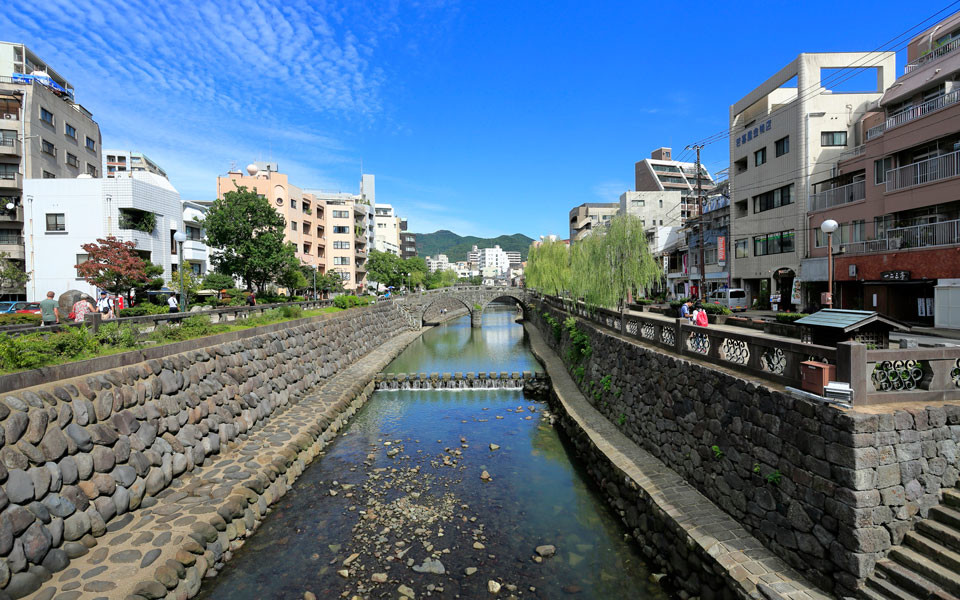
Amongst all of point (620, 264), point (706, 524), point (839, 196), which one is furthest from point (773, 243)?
point (706, 524)

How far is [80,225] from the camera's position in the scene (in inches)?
1148

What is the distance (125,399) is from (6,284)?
27.8m

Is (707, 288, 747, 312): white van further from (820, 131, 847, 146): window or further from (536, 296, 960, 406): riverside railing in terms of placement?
(536, 296, 960, 406): riverside railing

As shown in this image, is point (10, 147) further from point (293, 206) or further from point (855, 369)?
point (855, 369)

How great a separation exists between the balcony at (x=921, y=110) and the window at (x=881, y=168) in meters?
1.46

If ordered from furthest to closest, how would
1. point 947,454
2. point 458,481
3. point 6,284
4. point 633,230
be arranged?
point 6,284 → point 633,230 → point 458,481 → point 947,454

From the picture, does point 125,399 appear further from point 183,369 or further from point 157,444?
point 183,369

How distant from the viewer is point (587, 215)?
8712 centimetres

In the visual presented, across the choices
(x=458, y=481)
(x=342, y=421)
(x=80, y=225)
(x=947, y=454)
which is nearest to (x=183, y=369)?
(x=342, y=421)

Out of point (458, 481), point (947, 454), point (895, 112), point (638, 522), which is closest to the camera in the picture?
point (947, 454)

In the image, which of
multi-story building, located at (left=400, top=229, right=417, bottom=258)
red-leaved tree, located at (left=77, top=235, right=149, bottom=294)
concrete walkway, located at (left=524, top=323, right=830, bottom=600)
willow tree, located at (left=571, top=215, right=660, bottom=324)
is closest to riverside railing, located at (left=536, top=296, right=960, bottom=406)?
concrete walkway, located at (left=524, top=323, right=830, bottom=600)

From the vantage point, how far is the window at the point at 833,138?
27.3 meters

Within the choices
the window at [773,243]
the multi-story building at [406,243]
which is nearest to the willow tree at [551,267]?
the window at [773,243]

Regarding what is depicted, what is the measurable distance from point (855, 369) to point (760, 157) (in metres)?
31.8
